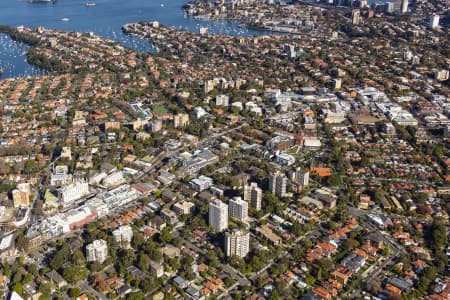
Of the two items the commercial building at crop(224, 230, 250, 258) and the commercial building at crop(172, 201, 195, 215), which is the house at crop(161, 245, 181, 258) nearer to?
the commercial building at crop(224, 230, 250, 258)

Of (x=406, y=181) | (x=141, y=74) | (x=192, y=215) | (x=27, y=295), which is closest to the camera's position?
(x=27, y=295)

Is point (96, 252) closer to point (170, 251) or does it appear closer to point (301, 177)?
point (170, 251)

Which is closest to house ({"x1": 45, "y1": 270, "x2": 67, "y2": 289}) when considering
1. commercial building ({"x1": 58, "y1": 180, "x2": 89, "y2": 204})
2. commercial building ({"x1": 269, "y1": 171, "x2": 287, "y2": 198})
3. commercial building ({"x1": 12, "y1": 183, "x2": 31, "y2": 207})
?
commercial building ({"x1": 58, "y1": 180, "x2": 89, "y2": 204})

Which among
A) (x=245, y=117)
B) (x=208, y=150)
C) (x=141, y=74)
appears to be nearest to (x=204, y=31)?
(x=141, y=74)

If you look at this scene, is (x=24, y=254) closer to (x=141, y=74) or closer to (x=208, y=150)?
(x=208, y=150)

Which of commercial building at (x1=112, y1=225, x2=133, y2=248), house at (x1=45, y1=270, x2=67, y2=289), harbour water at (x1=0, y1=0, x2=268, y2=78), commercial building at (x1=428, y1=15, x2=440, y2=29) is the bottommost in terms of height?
house at (x1=45, y1=270, x2=67, y2=289)

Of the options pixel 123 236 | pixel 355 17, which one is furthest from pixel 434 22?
pixel 123 236
